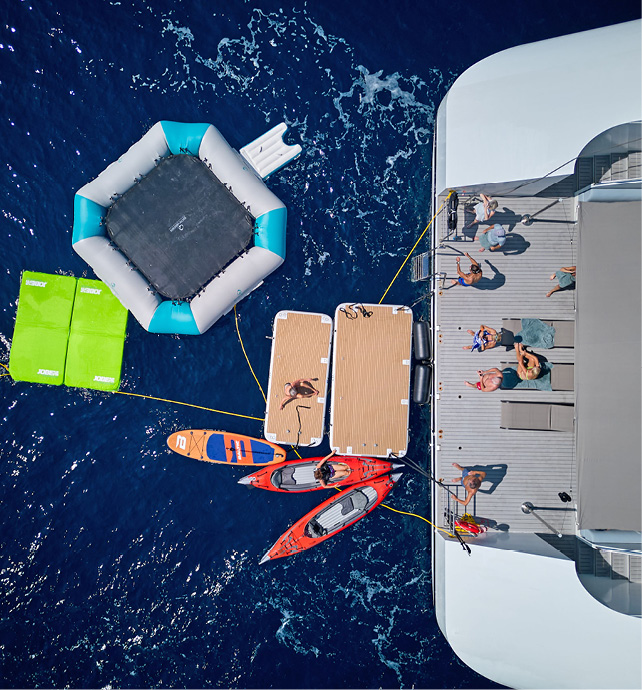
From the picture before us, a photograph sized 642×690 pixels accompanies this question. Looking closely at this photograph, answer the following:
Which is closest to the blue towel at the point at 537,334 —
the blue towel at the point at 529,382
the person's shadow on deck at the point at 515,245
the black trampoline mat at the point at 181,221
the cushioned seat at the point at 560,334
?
the cushioned seat at the point at 560,334

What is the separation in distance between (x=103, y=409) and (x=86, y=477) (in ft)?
6.26

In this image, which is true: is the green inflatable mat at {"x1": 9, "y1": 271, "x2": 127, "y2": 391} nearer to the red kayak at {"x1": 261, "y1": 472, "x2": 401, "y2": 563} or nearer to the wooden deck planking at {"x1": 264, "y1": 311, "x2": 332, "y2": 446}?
the wooden deck planking at {"x1": 264, "y1": 311, "x2": 332, "y2": 446}

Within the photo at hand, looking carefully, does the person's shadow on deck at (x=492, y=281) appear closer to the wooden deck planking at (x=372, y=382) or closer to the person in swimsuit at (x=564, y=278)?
the person in swimsuit at (x=564, y=278)

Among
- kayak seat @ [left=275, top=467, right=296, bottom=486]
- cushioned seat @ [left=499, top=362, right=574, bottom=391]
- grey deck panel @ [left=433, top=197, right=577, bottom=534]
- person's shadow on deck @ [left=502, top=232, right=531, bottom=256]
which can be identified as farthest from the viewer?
kayak seat @ [left=275, top=467, right=296, bottom=486]

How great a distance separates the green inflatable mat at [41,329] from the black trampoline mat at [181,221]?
221 centimetres

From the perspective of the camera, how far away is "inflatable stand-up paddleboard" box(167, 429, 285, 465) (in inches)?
512

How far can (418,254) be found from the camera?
13414mm

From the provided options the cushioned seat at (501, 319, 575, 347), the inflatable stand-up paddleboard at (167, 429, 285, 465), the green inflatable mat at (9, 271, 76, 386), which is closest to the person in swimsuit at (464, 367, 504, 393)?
the cushioned seat at (501, 319, 575, 347)

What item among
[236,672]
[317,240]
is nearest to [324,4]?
[317,240]

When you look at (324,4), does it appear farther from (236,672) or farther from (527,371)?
(236,672)

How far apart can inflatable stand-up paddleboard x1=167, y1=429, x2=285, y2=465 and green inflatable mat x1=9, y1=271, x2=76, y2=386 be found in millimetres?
4078

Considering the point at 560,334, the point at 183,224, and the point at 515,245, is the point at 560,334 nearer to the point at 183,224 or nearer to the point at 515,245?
the point at 515,245

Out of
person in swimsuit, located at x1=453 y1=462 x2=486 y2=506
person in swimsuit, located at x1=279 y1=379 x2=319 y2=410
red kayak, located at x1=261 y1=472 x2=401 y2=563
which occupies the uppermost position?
person in swimsuit, located at x1=279 y1=379 x2=319 y2=410

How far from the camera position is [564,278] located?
38.5 feet
